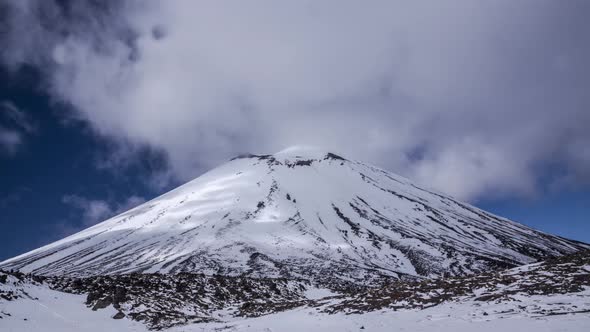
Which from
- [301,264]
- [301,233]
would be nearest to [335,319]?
[301,264]

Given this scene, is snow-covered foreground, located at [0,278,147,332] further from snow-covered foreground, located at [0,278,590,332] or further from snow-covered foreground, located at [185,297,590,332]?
snow-covered foreground, located at [185,297,590,332]

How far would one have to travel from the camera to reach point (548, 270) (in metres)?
17.7

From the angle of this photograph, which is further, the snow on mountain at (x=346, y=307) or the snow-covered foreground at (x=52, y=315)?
the snow-covered foreground at (x=52, y=315)

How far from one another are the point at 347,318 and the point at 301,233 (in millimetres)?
92515

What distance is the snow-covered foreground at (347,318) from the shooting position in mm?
11766

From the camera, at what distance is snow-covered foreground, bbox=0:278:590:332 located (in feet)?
38.6

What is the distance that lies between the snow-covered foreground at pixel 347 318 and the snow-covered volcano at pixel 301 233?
52.2 m

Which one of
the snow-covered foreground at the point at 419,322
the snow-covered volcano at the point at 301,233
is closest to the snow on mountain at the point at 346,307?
the snow-covered foreground at the point at 419,322

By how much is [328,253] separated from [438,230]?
44.4 m

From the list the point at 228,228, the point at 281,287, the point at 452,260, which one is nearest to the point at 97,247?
the point at 228,228

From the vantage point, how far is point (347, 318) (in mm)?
16812

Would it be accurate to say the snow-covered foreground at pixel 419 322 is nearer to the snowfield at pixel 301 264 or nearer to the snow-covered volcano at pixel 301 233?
the snowfield at pixel 301 264

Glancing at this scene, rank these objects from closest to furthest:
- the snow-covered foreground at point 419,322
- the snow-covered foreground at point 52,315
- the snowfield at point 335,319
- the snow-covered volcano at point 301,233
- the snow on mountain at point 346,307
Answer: the snow-covered foreground at point 419,322
the snowfield at point 335,319
the snow on mountain at point 346,307
the snow-covered foreground at point 52,315
the snow-covered volcano at point 301,233

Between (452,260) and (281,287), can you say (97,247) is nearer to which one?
(281,287)
